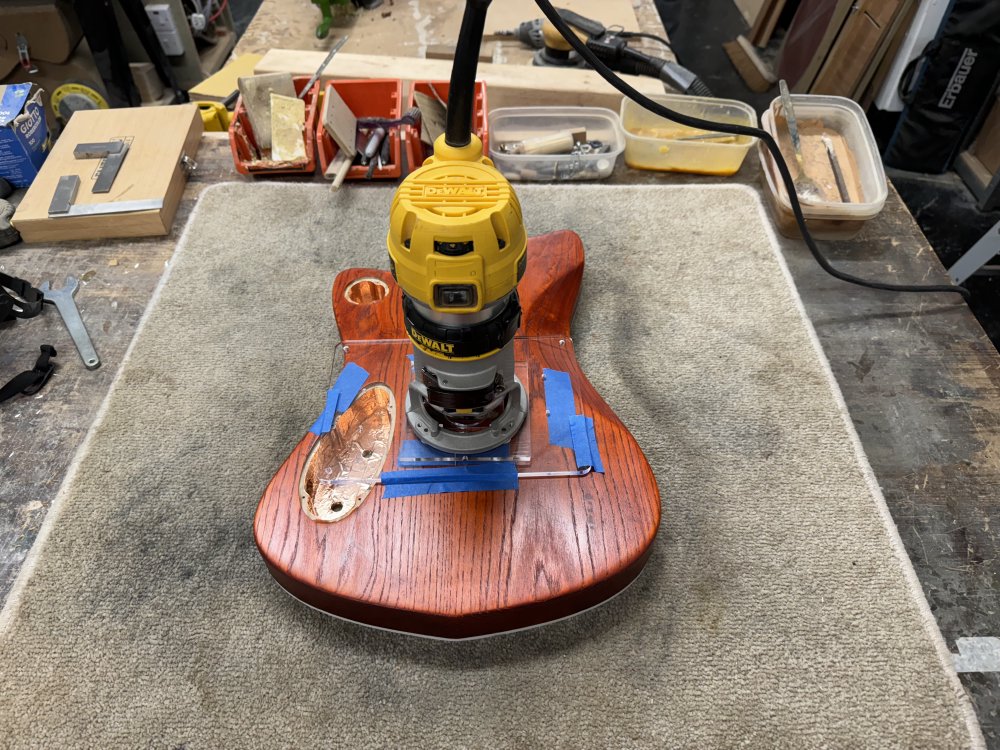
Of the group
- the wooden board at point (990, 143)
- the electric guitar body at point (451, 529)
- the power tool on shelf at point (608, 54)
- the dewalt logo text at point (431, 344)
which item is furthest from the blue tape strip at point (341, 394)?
the wooden board at point (990, 143)

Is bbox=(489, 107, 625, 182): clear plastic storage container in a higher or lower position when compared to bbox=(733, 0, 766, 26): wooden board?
higher

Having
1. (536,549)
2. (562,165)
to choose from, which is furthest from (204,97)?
(536,549)

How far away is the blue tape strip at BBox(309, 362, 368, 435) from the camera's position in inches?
28.7

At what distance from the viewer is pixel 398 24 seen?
5.39 feet

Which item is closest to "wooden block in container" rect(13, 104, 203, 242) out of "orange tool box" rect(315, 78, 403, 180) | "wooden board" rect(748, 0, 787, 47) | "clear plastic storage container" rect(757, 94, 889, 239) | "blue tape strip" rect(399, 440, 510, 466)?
"orange tool box" rect(315, 78, 403, 180)

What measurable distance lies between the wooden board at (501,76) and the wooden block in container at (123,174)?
0.79ft

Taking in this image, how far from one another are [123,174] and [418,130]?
521mm

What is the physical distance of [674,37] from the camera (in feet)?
7.97

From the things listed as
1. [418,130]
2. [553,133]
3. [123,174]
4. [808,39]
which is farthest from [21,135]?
[808,39]

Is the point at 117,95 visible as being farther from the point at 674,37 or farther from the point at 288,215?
the point at 674,37

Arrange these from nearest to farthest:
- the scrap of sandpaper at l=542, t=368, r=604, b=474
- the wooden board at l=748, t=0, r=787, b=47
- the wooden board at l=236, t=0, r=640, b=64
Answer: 1. the scrap of sandpaper at l=542, t=368, r=604, b=474
2. the wooden board at l=236, t=0, r=640, b=64
3. the wooden board at l=748, t=0, r=787, b=47

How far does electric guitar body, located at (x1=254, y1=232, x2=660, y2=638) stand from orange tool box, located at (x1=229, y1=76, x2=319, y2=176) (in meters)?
0.58

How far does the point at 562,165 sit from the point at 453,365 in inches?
27.7

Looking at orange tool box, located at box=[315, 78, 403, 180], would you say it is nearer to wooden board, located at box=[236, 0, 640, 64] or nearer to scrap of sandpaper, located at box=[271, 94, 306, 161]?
scrap of sandpaper, located at box=[271, 94, 306, 161]
